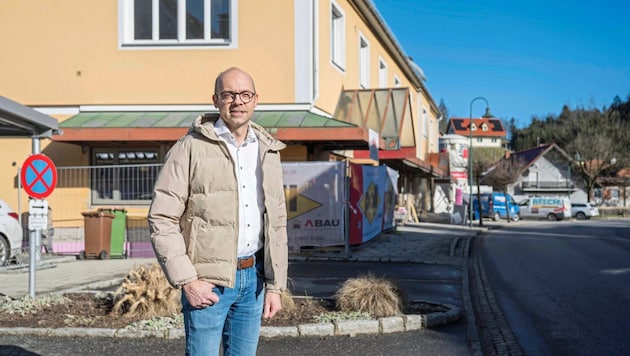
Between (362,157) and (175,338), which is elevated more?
(362,157)

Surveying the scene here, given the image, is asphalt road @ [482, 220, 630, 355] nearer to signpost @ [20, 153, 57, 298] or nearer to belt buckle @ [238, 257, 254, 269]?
belt buckle @ [238, 257, 254, 269]

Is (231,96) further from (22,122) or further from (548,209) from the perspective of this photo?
(548,209)

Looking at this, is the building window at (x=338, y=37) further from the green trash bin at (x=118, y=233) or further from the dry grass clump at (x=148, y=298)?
the dry grass clump at (x=148, y=298)

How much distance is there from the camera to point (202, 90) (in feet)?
54.9

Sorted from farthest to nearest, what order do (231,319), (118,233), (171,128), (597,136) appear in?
(597,136), (171,128), (118,233), (231,319)

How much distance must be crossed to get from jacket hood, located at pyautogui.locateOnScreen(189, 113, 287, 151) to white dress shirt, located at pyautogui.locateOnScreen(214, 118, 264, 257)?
44mm

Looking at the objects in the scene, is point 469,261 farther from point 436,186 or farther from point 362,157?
point 436,186

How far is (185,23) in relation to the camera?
16.8 meters

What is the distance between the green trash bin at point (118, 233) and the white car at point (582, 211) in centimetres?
3909

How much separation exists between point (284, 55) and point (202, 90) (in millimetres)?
2337

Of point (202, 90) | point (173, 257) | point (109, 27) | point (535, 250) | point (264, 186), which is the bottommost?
point (535, 250)

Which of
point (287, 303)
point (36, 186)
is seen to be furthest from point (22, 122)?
point (287, 303)

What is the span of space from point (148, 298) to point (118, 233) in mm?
8371

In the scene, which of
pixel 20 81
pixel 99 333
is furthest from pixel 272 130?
pixel 99 333
